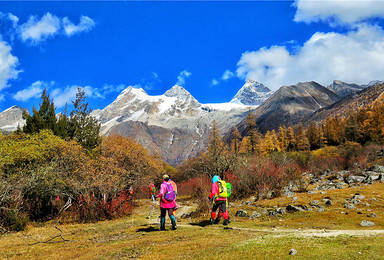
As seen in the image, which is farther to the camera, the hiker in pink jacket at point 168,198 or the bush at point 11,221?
the bush at point 11,221

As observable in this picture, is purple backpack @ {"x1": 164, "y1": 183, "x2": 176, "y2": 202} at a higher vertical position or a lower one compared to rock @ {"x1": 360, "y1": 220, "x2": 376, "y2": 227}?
higher

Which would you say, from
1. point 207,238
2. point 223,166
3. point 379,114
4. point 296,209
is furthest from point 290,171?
point 379,114

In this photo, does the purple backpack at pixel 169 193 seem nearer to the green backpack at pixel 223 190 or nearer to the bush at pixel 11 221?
the green backpack at pixel 223 190

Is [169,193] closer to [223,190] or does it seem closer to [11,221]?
[223,190]

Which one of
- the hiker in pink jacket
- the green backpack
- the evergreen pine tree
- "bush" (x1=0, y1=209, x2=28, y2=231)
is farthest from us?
the evergreen pine tree

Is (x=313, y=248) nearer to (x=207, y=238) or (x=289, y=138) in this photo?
(x=207, y=238)

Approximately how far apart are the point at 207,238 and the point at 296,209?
26.5ft

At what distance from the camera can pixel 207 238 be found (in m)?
8.57

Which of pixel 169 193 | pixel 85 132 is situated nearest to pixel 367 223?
pixel 169 193

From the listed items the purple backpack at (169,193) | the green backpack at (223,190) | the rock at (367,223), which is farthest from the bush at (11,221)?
the rock at (367,223)

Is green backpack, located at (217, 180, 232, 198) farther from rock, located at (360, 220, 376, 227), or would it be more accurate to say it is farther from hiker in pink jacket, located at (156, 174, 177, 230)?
rock, located at (360, 220, 376, 227)

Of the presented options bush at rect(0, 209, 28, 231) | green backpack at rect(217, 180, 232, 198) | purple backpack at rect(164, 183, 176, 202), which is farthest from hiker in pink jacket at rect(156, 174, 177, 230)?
bush at rect(0, 209, 28, 231)

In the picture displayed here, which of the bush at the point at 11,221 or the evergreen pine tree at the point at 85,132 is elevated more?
the evergreen pine tree at the point at 85,132

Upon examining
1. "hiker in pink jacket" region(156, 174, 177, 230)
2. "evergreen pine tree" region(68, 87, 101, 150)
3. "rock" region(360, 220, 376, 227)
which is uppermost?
"evergreen pine tree" region(68, 87, 101, 150)
